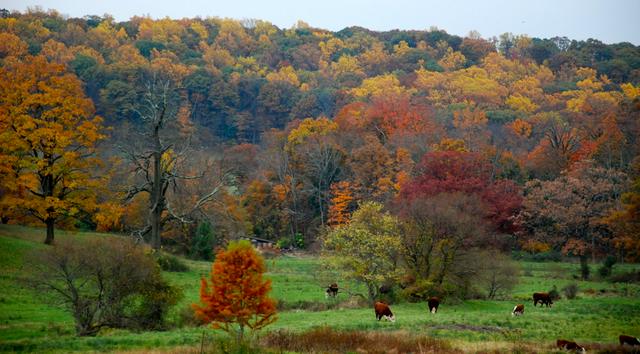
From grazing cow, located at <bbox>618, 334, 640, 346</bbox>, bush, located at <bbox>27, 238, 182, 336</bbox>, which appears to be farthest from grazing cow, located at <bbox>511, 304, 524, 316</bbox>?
bush, located at <bbox>27, 238, 182, 336</bbox>

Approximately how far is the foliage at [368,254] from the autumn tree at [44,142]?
1574cm

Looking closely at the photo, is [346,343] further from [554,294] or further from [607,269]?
[607,269]

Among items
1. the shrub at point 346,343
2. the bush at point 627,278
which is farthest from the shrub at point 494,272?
the shrub at point 346,343

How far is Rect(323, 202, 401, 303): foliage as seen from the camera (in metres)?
36.6

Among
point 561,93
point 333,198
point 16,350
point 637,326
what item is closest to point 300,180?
point 333,198

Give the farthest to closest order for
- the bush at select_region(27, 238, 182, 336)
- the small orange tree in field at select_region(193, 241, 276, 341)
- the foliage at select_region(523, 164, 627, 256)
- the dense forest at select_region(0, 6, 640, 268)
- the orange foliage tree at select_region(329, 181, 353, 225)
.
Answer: the orange foliage tree at select_region(329, 181, 353, 225) → the foliage at select_region(523, 164, 627, 256) → the dense forest at select_region(0, 6, 640, 268) → the bush at select_region(27, 238, 182, 336) → the small orange tree in field at select_region(193, 241, 276, 341)

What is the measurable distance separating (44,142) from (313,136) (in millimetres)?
39198

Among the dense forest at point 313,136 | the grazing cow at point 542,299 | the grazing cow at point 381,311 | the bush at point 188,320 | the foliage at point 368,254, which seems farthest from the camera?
the dense forest at point 313,136

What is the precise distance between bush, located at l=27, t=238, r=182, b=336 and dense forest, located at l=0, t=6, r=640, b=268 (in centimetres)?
1235

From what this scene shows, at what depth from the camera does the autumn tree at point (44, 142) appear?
127 ft

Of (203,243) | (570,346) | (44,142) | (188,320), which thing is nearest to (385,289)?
(188,320)

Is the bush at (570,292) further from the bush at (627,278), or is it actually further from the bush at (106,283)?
the bush at (106,283)

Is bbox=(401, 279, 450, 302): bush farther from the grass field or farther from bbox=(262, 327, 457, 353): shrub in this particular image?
bbox=(262, 327, 457, 353): shrub

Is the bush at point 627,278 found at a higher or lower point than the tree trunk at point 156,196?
lower
